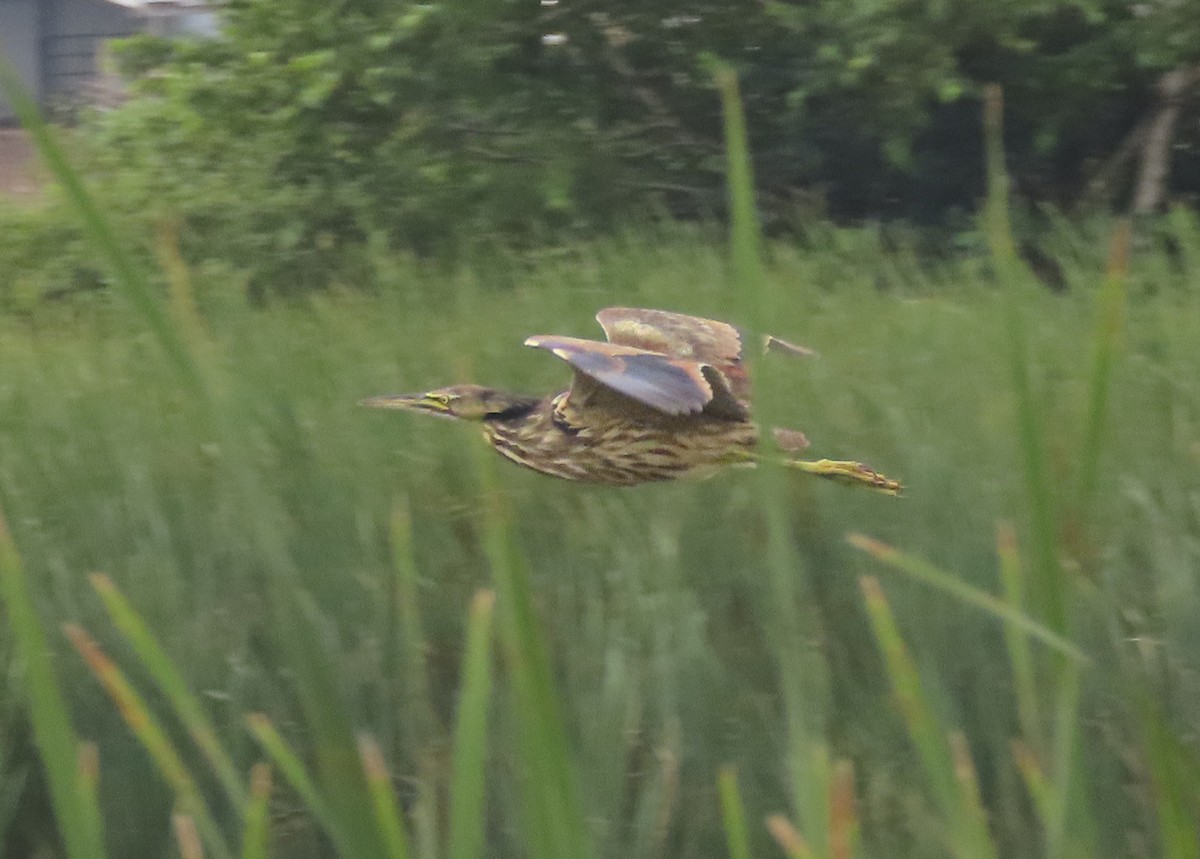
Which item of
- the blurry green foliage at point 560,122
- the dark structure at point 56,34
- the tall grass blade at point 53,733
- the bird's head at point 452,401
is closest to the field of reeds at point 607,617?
the tall grass blade at point 53,733

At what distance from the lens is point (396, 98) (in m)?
5.74

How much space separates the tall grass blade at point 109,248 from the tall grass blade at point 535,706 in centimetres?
19

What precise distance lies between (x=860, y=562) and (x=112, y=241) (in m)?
1.47

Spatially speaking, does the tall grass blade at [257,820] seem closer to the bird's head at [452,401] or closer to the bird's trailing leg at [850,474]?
the bird's trailing leg at [850,474]

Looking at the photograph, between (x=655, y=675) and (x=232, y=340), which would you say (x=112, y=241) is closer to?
(x=655, y=675)

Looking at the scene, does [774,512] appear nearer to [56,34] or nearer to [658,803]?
[658,803]

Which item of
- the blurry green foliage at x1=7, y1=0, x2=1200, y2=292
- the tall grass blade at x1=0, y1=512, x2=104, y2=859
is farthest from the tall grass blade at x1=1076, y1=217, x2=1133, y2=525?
the blurry green foliage at x1=7, y1=0, x2=1200, y2=292

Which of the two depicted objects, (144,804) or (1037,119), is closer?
(144,804)

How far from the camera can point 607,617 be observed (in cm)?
215

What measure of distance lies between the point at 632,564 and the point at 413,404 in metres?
0.67

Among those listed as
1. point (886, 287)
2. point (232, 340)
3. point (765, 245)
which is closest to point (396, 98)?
point (765, 245)

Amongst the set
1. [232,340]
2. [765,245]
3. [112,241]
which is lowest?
[765,245]

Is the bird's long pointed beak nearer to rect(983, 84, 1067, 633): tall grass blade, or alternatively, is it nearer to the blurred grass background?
the blurred grass background

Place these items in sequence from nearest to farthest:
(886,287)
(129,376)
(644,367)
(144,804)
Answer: (144,804), (644,367), (129,376), (886,287)
